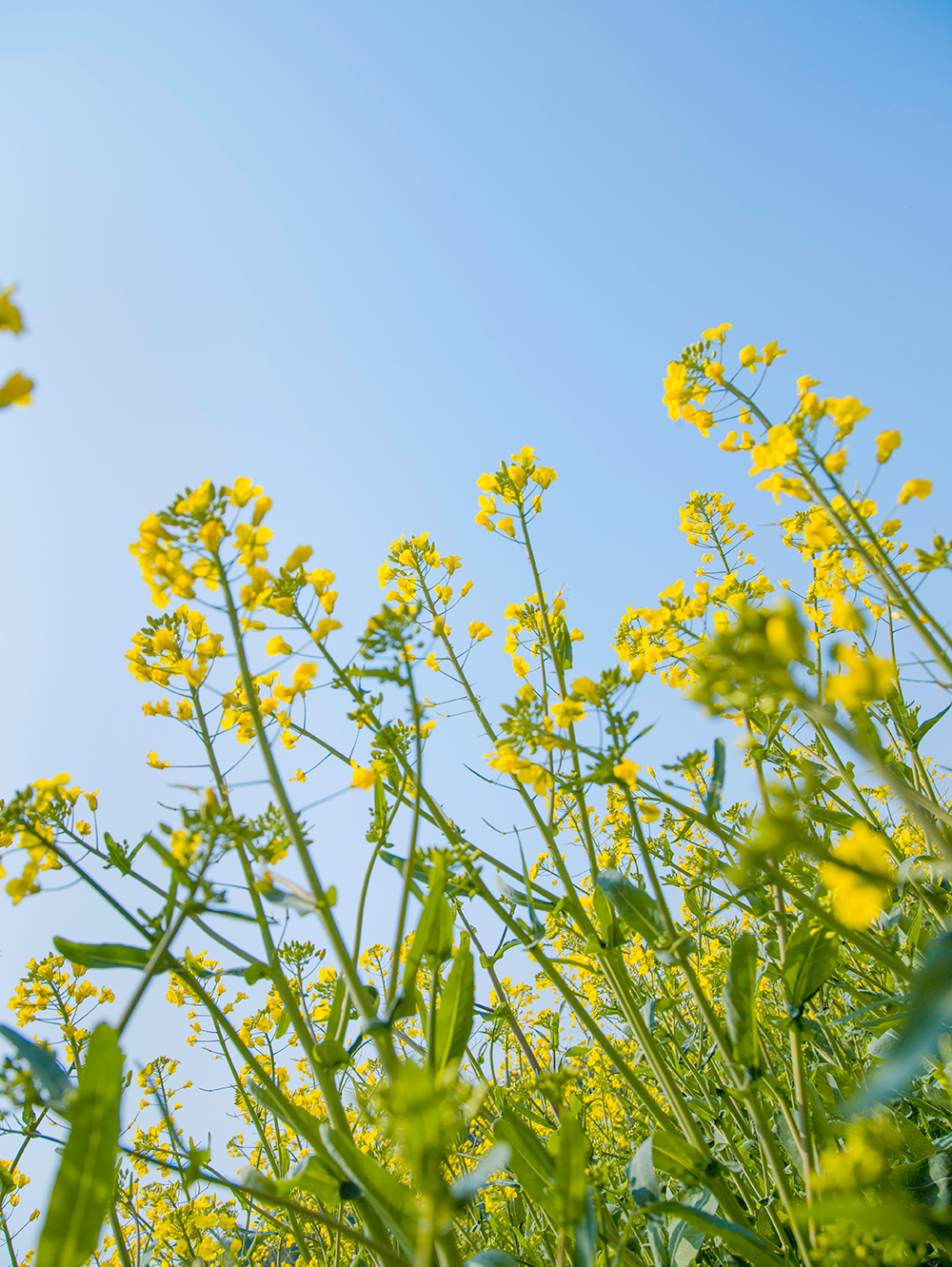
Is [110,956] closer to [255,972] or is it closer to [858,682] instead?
[255,972]

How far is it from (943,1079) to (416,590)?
2157 millimetres

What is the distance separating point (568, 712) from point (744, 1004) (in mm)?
660

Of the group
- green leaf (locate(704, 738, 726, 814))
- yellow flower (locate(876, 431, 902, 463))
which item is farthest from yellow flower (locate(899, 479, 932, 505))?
green leaf (locate(704, 738, 726, 814))

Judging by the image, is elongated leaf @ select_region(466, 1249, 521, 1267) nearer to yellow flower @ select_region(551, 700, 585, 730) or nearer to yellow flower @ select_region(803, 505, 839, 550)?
yellow flower @ select_region(551, 700, 585, 730)

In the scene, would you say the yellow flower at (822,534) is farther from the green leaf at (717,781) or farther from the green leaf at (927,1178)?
the green leaf at (927,1178)

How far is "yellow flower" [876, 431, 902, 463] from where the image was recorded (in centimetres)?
180

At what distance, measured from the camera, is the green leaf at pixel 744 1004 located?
4.32 feet

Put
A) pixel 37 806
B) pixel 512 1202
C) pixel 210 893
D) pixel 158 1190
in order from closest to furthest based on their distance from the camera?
pixel 210 893, pixel 37 806, pixel 512 1202, pixel 158 1190

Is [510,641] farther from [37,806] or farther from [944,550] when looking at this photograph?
[37,806]

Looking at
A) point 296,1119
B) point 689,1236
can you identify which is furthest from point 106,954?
point 689,1236

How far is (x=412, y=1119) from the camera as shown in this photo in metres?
0.69

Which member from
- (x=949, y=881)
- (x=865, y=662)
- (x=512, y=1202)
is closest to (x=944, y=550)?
(x=865, y=662)

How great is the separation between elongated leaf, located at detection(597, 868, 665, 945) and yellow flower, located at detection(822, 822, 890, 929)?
69cm

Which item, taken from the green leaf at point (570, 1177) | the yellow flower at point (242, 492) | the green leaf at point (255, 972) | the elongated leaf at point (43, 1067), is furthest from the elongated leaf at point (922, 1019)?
the yellow flower at point (242, 492)
